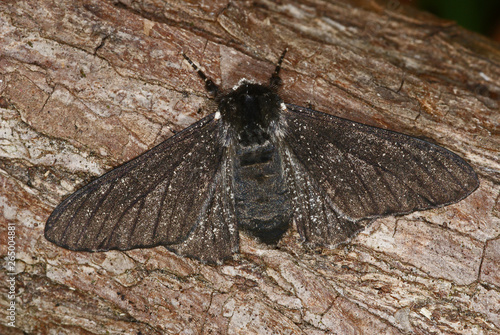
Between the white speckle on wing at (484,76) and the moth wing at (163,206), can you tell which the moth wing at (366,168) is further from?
the white speckle on wing at (484,76)

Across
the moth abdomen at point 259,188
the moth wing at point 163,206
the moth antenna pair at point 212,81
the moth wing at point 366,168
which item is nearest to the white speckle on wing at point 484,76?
the moth wing at point 366,168

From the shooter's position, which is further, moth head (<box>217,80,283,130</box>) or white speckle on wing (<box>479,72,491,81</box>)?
white speckle on wing (<box>479,72,491,81</box>)

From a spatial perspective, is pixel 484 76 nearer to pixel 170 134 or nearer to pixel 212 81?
pixel 212 81

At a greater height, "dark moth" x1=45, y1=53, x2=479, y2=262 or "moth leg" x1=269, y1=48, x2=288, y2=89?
"moth leg" x1=269, y1=48, x2=288, y2=89

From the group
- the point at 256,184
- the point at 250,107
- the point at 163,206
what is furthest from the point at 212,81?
the point at 163,206

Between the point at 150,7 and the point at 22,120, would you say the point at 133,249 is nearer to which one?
the point at 22,120

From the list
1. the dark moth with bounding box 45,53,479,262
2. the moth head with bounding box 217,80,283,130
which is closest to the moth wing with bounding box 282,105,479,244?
the dark moth with bounding box 45,53,479,262

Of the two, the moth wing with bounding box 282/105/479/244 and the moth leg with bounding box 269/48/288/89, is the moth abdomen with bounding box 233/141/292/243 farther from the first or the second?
the moth leg with bounding box 269/48/288/89
